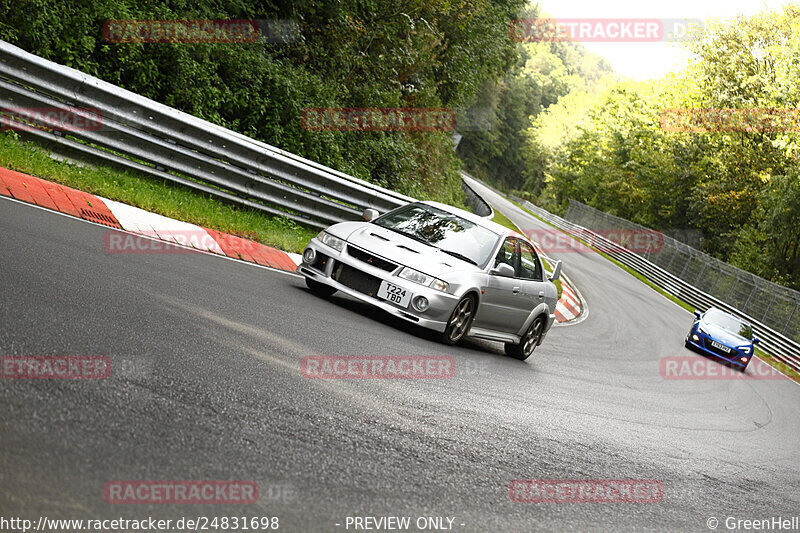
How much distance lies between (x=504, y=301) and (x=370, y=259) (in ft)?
6.41

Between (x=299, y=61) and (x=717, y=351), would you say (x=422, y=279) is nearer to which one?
(x=299, y=61)

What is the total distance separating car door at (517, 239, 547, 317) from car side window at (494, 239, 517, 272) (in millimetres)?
194

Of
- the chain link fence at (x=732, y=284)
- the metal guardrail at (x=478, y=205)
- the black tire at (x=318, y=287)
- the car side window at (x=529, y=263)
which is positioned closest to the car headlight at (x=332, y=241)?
the black tire at (x=318, y=287)

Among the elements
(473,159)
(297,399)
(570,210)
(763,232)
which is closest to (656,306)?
(763,232)

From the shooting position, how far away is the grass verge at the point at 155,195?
31.3 ft

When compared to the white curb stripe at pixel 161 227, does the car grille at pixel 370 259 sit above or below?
above

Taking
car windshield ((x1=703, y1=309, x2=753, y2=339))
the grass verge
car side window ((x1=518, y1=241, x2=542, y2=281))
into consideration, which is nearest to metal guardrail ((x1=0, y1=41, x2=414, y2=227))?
the grass verge

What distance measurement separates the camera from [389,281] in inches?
353

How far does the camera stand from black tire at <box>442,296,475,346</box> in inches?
365

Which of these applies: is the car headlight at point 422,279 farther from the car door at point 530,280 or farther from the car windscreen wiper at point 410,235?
the car door at point 530,280

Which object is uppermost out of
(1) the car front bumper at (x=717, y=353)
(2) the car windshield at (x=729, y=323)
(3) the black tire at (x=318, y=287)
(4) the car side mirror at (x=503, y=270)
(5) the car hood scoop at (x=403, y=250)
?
(4) the car side mirror at (x=503, y=270)

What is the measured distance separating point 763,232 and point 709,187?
681 centimetres

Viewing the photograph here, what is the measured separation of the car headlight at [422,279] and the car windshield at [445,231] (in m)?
0.83

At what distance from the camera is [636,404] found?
10.2 m
